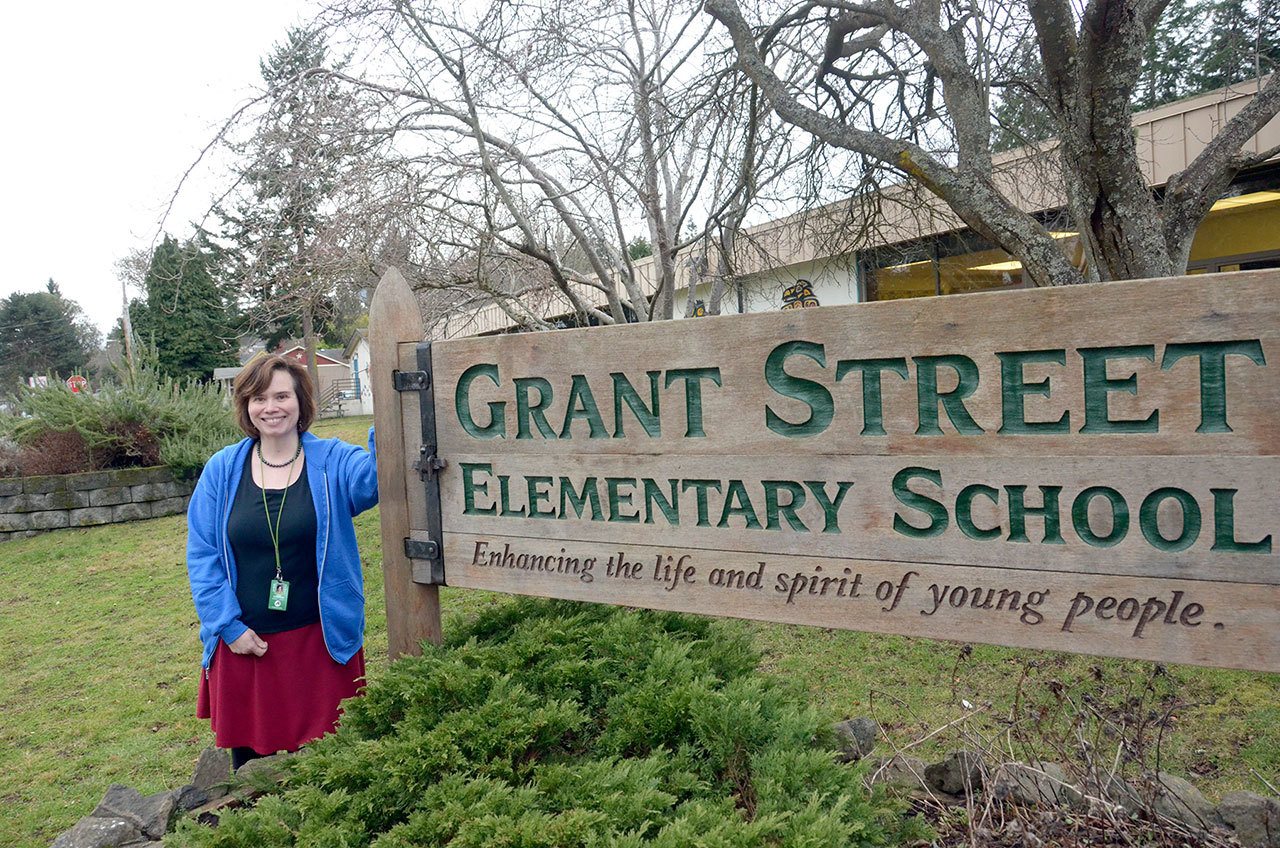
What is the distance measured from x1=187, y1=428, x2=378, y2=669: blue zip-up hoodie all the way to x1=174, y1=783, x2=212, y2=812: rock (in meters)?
0.42

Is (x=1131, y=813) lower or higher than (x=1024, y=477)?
lower

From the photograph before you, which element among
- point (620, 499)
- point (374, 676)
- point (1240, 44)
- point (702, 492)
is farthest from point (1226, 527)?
point (1240, 44)

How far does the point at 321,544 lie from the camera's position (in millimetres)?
3049

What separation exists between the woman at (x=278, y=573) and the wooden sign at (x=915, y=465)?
526 millimetres

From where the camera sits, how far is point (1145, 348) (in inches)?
75.1

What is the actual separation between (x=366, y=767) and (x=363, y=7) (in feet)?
17.3

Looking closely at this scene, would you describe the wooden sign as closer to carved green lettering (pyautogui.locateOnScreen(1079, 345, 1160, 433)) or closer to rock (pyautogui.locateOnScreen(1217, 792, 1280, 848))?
carved green lettering (pyautogui.locateOnScreen(1079, 345, 1160, 433))

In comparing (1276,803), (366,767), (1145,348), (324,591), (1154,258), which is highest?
(1154,258)

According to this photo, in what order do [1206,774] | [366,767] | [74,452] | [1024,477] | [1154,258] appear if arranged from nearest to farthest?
1. [1024,477]
2. [366,767]
3. [1206,774]
4. [1154,258]
5. [74,452]

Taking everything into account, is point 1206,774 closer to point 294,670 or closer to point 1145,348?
point 1145,348

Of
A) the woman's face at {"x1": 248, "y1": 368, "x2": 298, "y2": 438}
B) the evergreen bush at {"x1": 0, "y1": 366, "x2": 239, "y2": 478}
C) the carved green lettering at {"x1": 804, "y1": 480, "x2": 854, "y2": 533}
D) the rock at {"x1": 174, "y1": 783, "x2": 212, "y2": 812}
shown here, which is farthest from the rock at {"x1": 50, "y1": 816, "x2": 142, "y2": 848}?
the evergreen bush at {"x1": 0, "y1": 366, "x2": 239, "y2": 478}

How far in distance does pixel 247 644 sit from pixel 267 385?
0.88 m

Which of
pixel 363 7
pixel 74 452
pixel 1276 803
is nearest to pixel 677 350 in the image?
pixel 1276 803

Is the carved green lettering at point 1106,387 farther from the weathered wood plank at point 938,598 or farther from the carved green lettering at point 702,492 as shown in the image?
the carved green lettering at point 702,492
